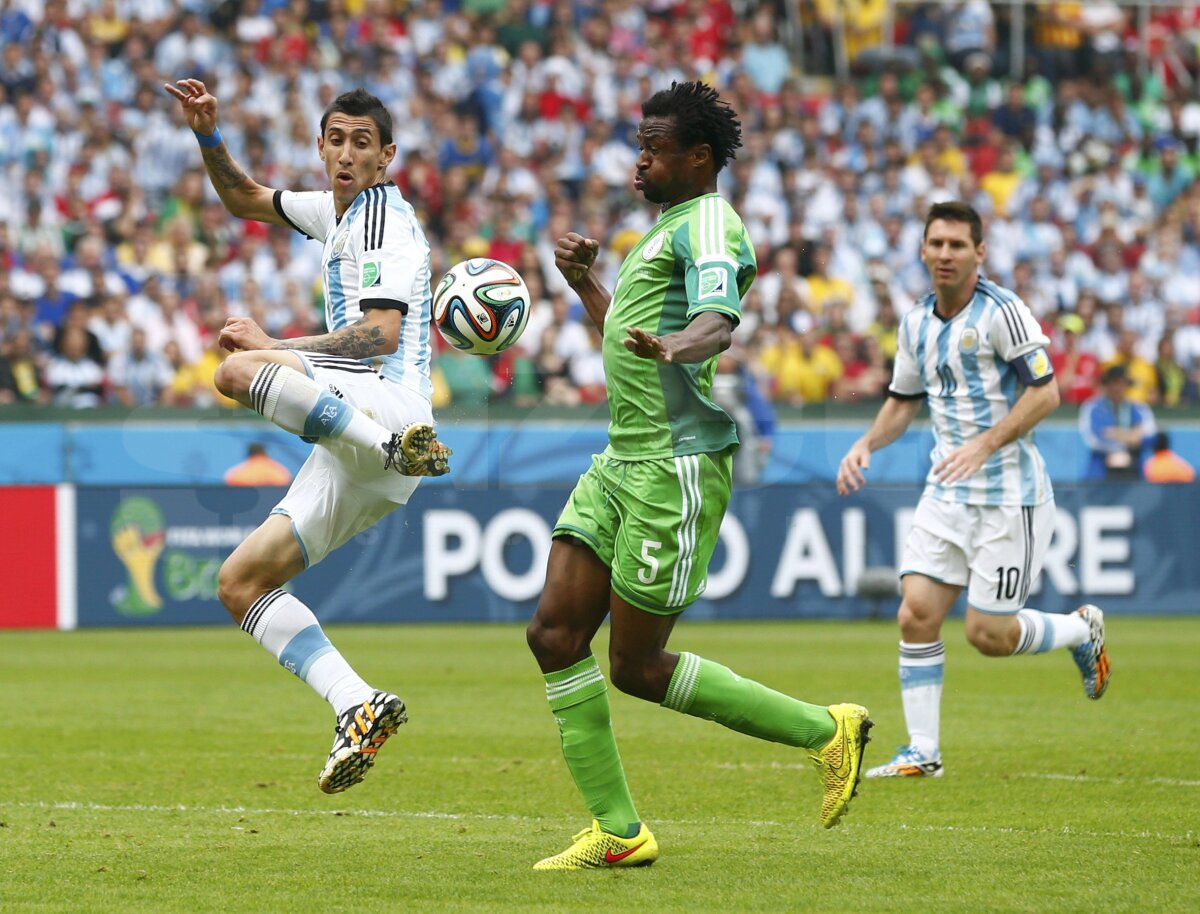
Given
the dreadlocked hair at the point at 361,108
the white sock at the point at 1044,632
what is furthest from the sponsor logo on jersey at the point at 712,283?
the white sock at the point at 1044,632

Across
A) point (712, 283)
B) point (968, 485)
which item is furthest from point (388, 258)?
point (968, 485)

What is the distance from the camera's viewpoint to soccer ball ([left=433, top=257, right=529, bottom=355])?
22.6 feet

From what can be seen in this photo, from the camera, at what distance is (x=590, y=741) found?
241 inches

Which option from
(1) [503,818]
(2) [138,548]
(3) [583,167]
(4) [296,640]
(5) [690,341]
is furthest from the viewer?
(3) [583,167]

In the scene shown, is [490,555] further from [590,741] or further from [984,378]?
[590,741]

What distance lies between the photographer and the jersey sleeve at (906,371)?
9.05 meters

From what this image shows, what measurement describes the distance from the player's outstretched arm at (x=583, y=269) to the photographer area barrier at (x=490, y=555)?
9874 mm

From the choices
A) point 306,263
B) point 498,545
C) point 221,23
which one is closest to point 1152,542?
point 498,545

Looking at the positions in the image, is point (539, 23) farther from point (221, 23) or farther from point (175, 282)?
→ point (175, 282)

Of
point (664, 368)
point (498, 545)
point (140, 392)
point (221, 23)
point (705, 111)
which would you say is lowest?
point (498, 545)

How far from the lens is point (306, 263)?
20.2 metres

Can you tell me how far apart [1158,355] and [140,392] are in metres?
11.5

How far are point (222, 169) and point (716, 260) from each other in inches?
102

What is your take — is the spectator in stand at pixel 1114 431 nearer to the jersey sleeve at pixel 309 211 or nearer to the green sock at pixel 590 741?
the jersey sleeve at pixel 309 211
